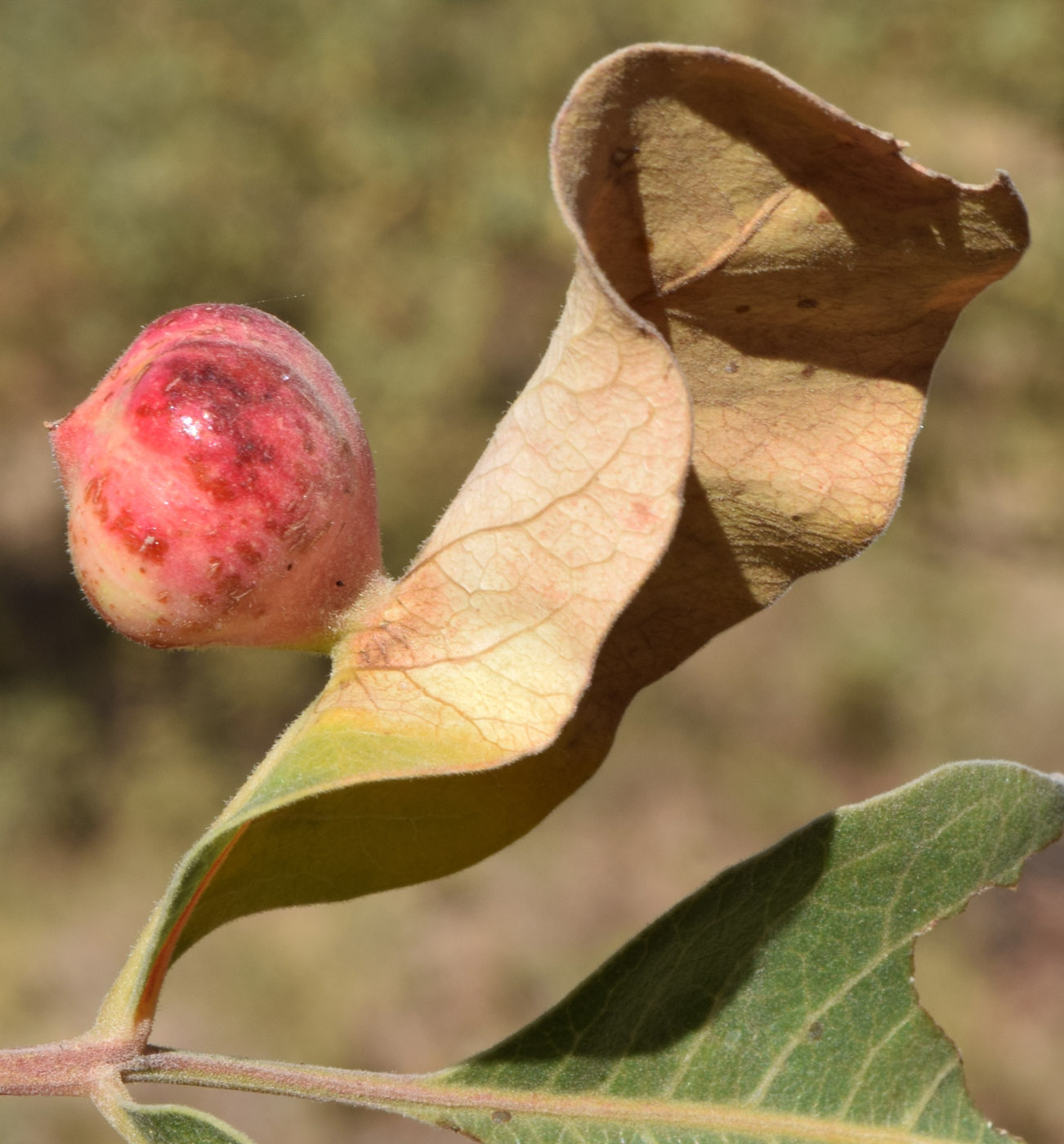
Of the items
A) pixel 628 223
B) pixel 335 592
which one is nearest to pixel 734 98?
pixel 628 223

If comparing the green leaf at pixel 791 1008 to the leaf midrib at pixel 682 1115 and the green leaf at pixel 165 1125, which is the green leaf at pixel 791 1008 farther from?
the green leaf at pixel 165 1125

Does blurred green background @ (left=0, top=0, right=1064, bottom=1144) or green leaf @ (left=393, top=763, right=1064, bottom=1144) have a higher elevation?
green leaf @ (left=393, top=763, right=1064, bottom=1144)

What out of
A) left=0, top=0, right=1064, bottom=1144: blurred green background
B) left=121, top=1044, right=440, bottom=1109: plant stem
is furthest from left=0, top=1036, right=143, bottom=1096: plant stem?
left=0, top=0, right=1064, bottom=1144: blurred green background

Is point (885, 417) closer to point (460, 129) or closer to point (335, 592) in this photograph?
point (335, 592)

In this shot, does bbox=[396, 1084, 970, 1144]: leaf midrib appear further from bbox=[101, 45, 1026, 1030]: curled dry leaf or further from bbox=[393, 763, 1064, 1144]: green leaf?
bbox=[101, 45, 1026, 1030]: curled dry leaf

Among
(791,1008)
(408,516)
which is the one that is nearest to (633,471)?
(791,1008)

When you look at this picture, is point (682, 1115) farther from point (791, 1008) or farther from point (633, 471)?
point (633, 471)

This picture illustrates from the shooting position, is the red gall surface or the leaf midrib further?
the leaf midrib

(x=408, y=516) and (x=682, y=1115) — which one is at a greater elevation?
(x=682, y=1115)
